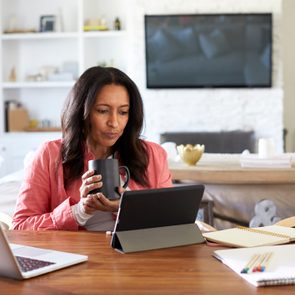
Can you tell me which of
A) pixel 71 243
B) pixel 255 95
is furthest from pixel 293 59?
pixel 71 243

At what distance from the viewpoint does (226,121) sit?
262 inches

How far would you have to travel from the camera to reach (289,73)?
7.09 m

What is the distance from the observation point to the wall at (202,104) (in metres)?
6.62

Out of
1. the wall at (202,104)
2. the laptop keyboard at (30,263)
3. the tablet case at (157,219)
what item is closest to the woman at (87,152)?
the tablet case at (157,219)

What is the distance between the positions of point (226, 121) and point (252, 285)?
17.4 feet

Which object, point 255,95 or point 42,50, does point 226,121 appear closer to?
point 255,95

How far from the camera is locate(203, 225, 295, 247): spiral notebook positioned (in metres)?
1.78

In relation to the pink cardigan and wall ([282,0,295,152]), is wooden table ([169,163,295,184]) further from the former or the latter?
wall ([282,0,295,152])

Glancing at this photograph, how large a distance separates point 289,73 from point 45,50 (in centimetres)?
250

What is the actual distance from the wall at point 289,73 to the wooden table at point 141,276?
548cm

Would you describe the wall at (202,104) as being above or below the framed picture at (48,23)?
below

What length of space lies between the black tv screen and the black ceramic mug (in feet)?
15.7

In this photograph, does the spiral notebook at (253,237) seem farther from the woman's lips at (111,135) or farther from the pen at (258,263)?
the woman's lips at (111,135)

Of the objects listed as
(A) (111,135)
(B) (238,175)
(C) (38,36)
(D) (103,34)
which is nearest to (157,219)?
(A) (111,135)
